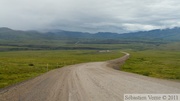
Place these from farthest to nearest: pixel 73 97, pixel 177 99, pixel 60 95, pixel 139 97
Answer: pixel 60 95, pixel 73 97, pixel 139 97, pixel 177 99

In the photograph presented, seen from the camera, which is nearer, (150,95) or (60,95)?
(150,95)

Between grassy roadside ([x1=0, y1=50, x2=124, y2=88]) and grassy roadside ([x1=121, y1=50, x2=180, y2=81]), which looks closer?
grassy roadside ([x1=0, y1=50, x2=124, y2=88])

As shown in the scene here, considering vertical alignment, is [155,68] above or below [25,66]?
below

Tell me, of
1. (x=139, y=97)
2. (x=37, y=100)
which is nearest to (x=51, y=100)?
(x=37, y=100)

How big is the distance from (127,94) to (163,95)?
2.03 meters

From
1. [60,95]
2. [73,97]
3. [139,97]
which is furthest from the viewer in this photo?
[60,95]

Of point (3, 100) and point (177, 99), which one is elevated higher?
point (177, 99)

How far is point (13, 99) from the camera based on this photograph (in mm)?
16875

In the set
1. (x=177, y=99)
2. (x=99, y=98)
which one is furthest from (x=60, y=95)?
(x=177, y=99)

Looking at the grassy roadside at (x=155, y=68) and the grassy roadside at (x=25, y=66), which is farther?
A: the grassy roadside at (x=155, y=68)

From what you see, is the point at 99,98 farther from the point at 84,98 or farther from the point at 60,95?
the point at 60,95

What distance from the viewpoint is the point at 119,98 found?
14.2 metres

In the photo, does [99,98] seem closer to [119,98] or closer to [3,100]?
[119,98]

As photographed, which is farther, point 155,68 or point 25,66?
point 25,66
